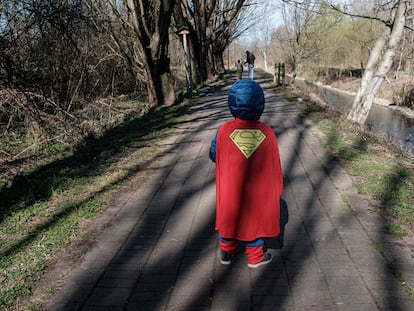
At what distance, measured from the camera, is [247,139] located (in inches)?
104

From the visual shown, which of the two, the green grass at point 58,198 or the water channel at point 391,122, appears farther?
the water channel at point 391,122

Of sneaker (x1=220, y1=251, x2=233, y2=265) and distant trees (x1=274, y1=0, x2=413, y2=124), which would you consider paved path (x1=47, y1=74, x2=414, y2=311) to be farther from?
distant trees (x1=274, y1=0, x2=413, y2=124)

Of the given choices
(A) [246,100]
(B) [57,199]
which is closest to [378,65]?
(A) [246,100]

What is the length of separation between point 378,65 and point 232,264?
8651mm

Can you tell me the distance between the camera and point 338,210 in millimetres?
3904

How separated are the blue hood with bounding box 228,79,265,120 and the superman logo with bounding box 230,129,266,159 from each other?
107 mm

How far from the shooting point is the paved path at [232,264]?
2.49 m

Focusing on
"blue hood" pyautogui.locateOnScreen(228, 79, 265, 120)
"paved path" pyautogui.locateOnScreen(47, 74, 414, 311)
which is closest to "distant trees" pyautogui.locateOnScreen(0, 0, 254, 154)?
"paved path" pyautogui.locateOnScreen(47, 74, 414, 311)

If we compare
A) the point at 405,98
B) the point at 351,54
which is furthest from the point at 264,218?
the point at 351,54

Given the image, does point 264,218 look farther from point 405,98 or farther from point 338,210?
point 405,98

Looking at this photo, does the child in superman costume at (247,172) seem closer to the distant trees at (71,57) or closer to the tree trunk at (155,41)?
the distant trees at (71,57)

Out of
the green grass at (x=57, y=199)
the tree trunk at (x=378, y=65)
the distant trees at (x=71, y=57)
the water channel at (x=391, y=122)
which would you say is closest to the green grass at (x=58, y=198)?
the green grass at (x=57, y=199)

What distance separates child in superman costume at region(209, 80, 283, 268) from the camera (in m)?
2.64

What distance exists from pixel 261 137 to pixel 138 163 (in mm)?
3408
